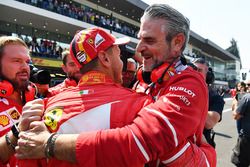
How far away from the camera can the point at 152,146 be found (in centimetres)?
121

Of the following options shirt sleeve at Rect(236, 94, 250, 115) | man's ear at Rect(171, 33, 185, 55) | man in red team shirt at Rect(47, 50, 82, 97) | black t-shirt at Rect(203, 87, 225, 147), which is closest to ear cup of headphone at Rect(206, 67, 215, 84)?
black t-shirt at Rect(203, 87, 225, 147)

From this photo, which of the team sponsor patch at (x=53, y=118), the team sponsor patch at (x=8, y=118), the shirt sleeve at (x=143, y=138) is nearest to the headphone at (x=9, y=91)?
the team sponsor patch at (x=8, y=118)

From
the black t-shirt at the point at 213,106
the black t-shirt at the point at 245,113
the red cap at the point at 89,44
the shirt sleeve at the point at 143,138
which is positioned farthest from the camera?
the black t-shirt at the point at 245,113

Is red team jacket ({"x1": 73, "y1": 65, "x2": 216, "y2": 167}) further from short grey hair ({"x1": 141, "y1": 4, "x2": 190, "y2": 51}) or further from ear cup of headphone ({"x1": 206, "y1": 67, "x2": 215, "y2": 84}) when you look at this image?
ear cup of headphone ({"x1": 206, "y1": 67, "x2": 215, "y2": 84})

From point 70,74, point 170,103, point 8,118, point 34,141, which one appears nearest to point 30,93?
point 8,118

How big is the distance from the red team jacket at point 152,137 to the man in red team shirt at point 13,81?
1249 mm

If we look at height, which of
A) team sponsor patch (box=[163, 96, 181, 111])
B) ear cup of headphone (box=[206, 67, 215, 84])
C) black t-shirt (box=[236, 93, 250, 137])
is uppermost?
ear cup of headphone (box=[206, 67, 215, 84])

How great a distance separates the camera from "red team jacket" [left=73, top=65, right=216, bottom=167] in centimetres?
121

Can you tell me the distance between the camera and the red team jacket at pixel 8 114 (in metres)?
2.17

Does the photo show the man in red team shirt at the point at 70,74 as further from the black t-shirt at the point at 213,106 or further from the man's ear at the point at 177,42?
the man's ear at the point at 177,42

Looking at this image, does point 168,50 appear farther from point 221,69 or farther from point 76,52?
point 221,69

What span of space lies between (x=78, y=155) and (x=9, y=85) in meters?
1.35

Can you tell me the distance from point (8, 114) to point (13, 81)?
34 centimetres

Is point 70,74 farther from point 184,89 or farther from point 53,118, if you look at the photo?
point 184,89
